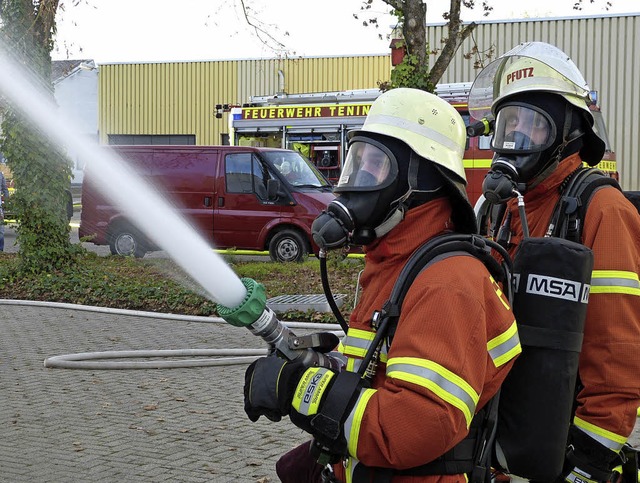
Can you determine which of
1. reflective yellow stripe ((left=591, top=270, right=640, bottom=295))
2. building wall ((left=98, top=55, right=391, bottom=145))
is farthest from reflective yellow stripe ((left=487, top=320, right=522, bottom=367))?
building wall ((left=98, top=55, right=391, bottom=145))

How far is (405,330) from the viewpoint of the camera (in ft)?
7.40

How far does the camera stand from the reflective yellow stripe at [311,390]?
227 centimetres

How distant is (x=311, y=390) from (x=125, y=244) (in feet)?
47.7

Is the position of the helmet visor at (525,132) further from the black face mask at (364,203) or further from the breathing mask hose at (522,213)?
the black face mask at (364,203)

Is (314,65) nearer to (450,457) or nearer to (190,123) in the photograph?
(190,123)

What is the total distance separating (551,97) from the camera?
3.28 m

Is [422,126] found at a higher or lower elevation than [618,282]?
higher

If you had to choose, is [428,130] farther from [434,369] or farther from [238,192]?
[238,192]

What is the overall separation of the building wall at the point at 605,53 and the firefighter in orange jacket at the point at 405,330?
21.5 meters

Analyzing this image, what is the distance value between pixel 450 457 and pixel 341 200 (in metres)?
0.75

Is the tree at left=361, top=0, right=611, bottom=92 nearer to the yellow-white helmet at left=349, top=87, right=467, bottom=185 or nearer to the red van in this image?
the red van

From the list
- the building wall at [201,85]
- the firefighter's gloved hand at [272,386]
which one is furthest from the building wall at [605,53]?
the firefighter's gloved hand at [272,386]

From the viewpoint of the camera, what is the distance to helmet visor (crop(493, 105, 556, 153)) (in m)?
3.20

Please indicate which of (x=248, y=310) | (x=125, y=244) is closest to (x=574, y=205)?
(x=248, y=310)
